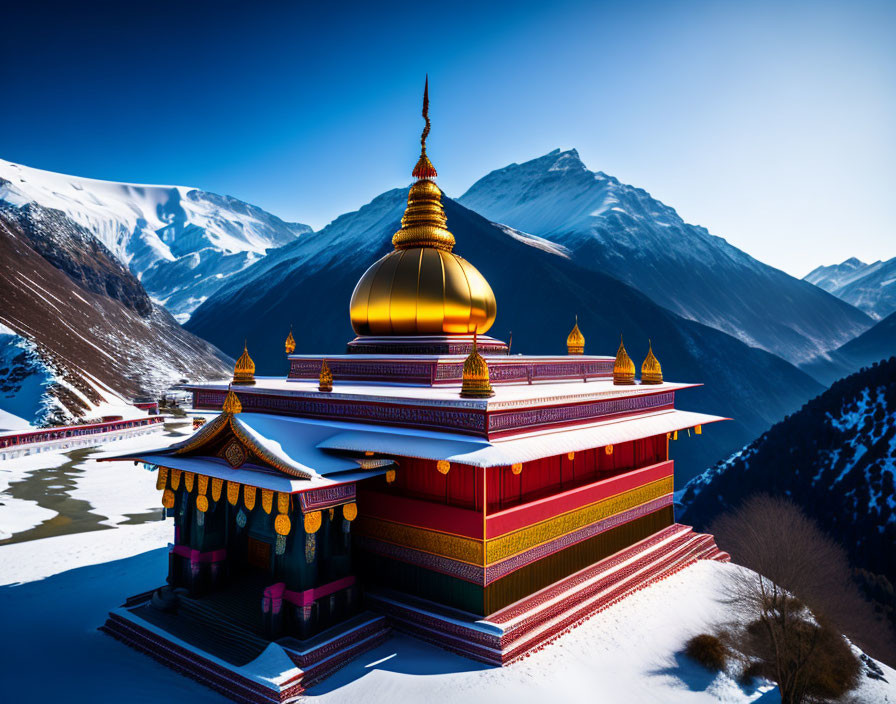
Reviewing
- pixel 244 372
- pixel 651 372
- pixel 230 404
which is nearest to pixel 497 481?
pixel 230 404

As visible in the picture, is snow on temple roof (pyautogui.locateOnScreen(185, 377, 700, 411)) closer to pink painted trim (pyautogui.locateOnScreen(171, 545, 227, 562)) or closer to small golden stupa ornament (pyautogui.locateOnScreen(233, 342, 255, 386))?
small golden stupa ornament (pyautogui.locateOnScreen(233, 342, 255, 386))

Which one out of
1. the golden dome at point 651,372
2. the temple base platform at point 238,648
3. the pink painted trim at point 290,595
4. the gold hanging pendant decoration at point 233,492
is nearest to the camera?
the temple base platform at point 238,648

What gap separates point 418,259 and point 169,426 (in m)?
30.0

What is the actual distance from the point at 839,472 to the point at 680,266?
101 meters

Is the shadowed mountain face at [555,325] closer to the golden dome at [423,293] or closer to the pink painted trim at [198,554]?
the golden dome at [423,293]

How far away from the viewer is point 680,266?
12475cm

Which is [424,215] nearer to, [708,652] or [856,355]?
[708,652]

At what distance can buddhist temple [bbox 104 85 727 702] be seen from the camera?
28.2 feet

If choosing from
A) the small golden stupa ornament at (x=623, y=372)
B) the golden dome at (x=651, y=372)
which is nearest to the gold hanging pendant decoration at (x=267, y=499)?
the small golden stupa ornament at (x=623, y=372)

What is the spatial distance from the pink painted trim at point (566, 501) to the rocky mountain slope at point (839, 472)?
661 inches

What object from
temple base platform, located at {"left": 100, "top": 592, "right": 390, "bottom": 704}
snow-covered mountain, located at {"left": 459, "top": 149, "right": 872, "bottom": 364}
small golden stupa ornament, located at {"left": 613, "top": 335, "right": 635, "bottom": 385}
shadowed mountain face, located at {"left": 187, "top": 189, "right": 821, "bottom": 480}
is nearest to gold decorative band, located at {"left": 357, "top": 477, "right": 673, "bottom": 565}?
temple base platform, located at {"left": 100, "top": 592, "right": 390, "bottom": 704}

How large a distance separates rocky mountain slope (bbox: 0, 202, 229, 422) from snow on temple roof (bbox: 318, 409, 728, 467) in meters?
35.4

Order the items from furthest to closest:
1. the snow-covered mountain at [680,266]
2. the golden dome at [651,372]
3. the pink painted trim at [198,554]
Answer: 1. the snow-covered mountain at [680,266]
2. the golden dome at [651,372]
3. the pink painted trim at [198,554]

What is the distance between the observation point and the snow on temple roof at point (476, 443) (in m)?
8.49
